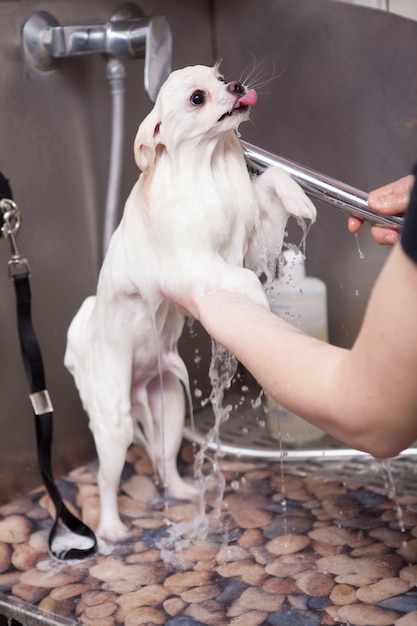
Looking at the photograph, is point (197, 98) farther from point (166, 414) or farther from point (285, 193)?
point (166, 414)

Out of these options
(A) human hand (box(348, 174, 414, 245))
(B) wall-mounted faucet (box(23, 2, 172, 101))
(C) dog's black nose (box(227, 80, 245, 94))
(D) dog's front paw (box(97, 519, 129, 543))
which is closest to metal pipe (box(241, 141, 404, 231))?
(A) human hand (box(348, 174, 414, 245))

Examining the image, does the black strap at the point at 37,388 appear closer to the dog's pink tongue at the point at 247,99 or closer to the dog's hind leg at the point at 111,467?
the dog's hind leg at the point at 111,467

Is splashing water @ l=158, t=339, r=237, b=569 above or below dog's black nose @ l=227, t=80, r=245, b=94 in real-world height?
below

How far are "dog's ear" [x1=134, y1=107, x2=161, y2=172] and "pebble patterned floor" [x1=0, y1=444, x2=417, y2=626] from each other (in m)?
0.55

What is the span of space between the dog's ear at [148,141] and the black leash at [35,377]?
0.97ft

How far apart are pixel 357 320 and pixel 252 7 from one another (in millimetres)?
553

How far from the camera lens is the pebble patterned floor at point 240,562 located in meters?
1.03

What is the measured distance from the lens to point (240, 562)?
45.1 inches

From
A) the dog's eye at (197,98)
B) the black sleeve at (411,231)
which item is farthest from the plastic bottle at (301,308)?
the black sleeve at (411,231)

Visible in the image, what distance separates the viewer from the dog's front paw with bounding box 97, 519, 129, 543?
1238 mm

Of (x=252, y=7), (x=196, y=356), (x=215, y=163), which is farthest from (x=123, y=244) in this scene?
(x=252, y=7)

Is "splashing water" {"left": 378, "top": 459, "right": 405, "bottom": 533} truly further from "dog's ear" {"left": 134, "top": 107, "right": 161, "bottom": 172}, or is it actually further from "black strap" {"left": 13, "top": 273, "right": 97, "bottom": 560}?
"dog's ear" {"left": 134, "top": 107, "right": 161, "bottom": 172}

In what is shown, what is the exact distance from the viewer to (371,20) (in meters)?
1.26

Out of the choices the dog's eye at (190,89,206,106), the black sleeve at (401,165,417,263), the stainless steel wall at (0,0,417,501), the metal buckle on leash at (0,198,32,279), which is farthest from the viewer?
the stainless steel wall at (0,0,417,501)
